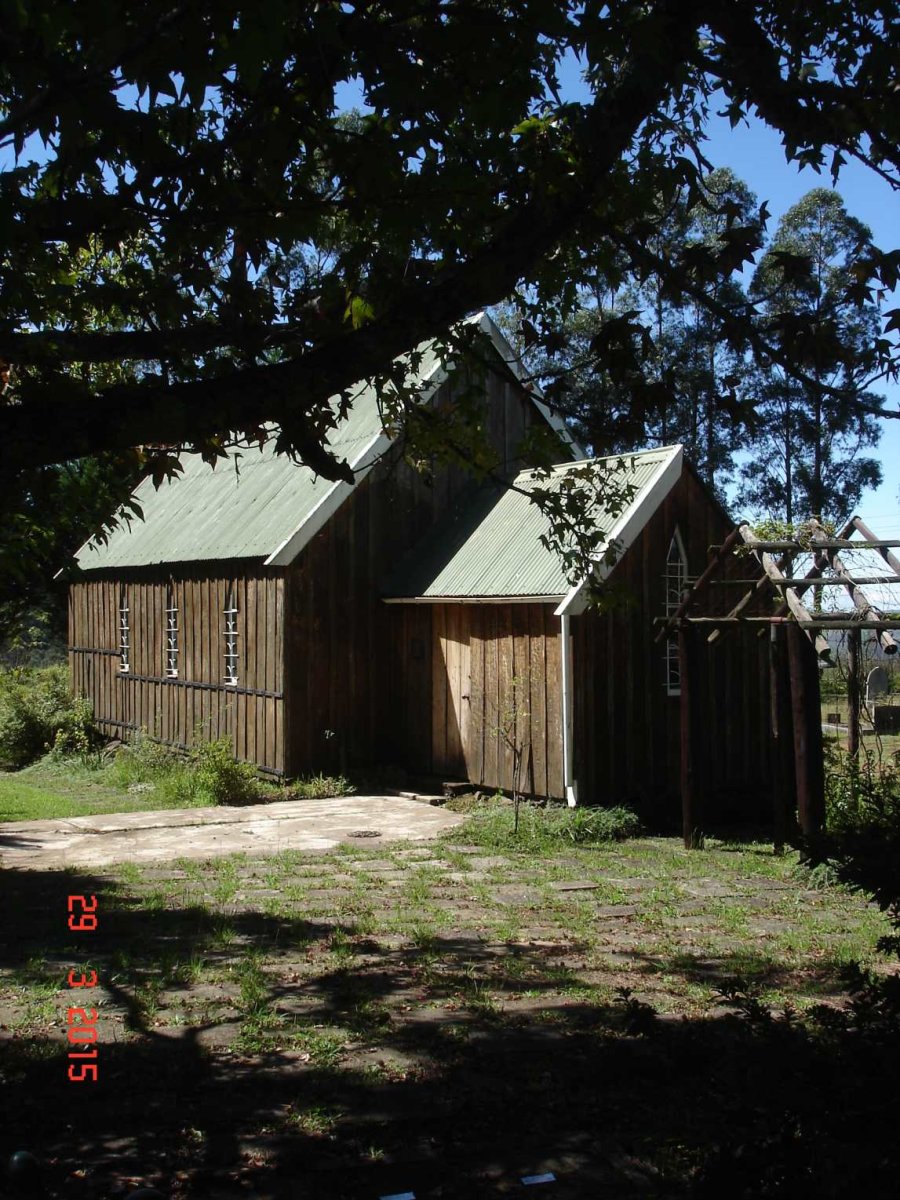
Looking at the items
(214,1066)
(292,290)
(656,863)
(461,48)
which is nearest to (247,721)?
(656,863)

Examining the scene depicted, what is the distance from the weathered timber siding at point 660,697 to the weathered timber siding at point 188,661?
4.71 metres

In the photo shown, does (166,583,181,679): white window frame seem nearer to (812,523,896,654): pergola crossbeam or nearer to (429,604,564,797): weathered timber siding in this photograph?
(429,604,564,797): weathered timber siding

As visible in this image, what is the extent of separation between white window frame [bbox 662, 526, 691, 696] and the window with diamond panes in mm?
6610

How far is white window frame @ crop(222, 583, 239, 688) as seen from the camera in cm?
1766

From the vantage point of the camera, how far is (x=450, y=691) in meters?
A: 16.0

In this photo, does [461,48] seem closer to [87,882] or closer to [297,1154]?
[297,1154]

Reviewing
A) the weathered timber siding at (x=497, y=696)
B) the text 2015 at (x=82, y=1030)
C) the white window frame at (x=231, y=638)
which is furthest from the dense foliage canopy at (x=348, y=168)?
the white window frame at (x=231, y=638)

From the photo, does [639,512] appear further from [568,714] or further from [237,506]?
[237,506]

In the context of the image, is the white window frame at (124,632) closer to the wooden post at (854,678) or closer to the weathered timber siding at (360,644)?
the weathered timber siding at (360,644)

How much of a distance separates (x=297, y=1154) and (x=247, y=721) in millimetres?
13096

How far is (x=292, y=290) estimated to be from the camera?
7.66 metres

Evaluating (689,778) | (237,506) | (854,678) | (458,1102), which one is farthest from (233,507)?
(458,1102)

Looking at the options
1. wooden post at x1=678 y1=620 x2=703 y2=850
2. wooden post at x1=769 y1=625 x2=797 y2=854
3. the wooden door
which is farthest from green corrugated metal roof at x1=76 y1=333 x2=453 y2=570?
wooden post at x1=769 y1=625 x2=797 y2=854

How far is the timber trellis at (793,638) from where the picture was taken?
11.1 m
